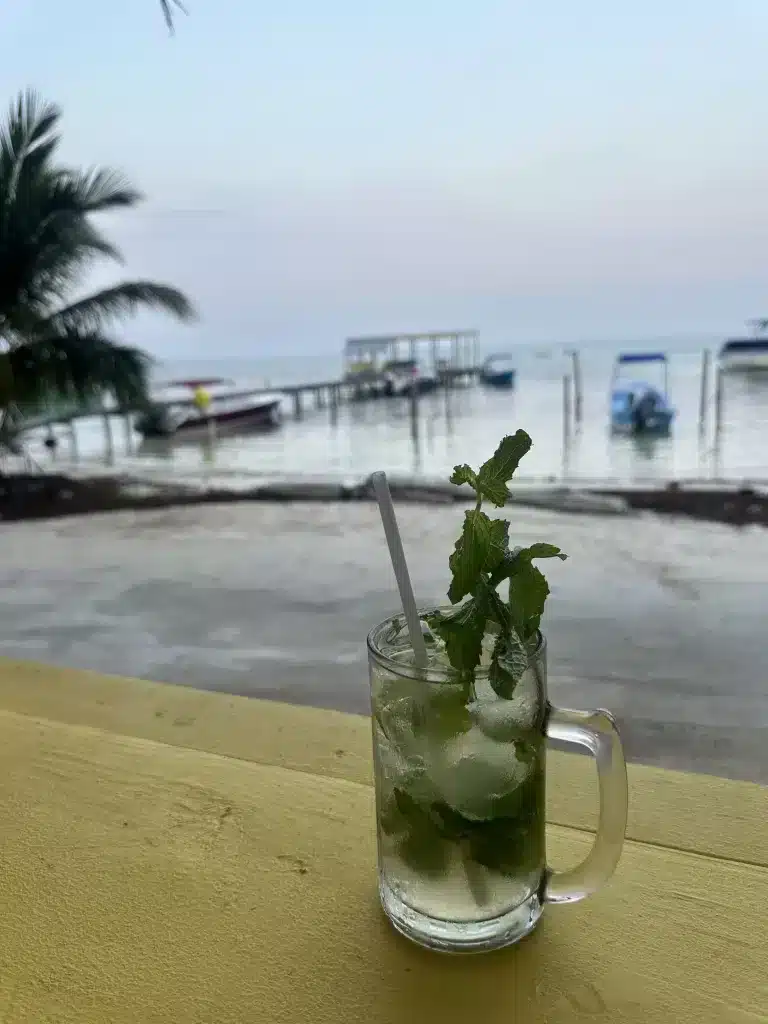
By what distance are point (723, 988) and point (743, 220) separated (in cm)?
199

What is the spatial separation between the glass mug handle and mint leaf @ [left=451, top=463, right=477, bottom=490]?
120mm

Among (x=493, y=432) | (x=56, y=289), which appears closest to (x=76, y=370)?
(x=56, y=289)

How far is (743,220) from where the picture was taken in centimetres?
195

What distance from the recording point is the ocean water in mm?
4746

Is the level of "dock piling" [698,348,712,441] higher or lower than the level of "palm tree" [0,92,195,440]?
lower

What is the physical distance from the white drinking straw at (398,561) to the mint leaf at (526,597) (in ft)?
0.17

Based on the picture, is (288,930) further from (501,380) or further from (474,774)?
(501,380)

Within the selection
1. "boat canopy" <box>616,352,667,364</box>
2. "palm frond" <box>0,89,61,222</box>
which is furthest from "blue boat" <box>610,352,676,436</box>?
"palm frond" <box>0,89,61,222</box>

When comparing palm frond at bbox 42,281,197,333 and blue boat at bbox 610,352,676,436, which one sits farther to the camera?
blue boat at bbox 610,352,676,436

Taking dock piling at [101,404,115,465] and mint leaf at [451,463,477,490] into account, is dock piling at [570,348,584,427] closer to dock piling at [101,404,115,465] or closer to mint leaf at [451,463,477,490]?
dock piling at [101,404,115,465]

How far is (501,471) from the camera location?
403 millimetres

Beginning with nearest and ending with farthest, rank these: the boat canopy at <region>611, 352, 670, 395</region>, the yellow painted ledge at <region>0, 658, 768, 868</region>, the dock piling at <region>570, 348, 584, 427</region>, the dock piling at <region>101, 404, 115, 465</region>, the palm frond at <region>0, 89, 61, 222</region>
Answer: the yellow painted ledge at <region>0, 658, 768, 868</region>
the palm frond at <region>0, 89, 61, 222</region>
the dock piling at <region>101, 404, 115, 465</region>
the dock piling at <region>570, 348, 584, 427</region>
the boat canopy at <region>611, 352, 670, 395</region>

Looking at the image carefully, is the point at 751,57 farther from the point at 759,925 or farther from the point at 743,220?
the point at 759,925

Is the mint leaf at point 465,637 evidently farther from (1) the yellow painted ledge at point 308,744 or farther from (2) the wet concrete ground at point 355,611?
(2) the wet concrete ground at point 355,611
